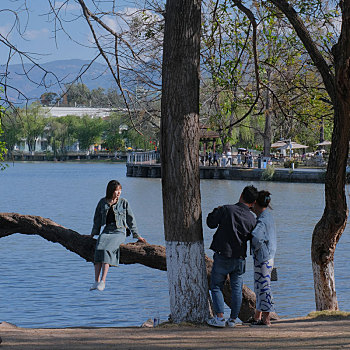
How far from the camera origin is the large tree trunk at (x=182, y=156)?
23.5 ft

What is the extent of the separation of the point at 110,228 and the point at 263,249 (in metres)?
2.01

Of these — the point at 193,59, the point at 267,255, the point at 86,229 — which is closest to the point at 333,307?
the point at 267,255

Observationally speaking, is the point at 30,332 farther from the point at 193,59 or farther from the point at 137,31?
the point at 137,31

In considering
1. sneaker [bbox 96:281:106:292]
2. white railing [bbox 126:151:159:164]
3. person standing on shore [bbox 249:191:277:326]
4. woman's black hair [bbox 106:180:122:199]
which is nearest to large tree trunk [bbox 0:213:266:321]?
sneaker [bbox 96:281:106:292]

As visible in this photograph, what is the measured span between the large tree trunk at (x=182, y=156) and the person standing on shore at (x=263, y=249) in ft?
1.91

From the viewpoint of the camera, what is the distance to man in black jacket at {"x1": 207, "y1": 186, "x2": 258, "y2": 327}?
23.2 ft

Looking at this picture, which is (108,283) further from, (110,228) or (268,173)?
(268,173)

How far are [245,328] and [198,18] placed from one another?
10.4ft

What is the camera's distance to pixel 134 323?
12656mm

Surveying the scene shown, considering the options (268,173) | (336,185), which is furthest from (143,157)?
(336,185)

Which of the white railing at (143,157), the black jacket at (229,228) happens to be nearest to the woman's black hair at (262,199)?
the black jacket at (229,228)

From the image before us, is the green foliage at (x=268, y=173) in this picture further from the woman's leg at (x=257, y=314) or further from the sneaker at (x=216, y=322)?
the sneaker at (x=216, y=322)

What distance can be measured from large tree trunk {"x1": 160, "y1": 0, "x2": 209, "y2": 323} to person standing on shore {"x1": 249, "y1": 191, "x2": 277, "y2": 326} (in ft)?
1.91

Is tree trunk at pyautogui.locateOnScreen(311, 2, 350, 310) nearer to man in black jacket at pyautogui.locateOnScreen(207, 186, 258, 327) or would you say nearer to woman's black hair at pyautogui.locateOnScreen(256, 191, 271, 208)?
woman's black hair at pyautogui.locateOnScreen(256, 191, 271, 208)
